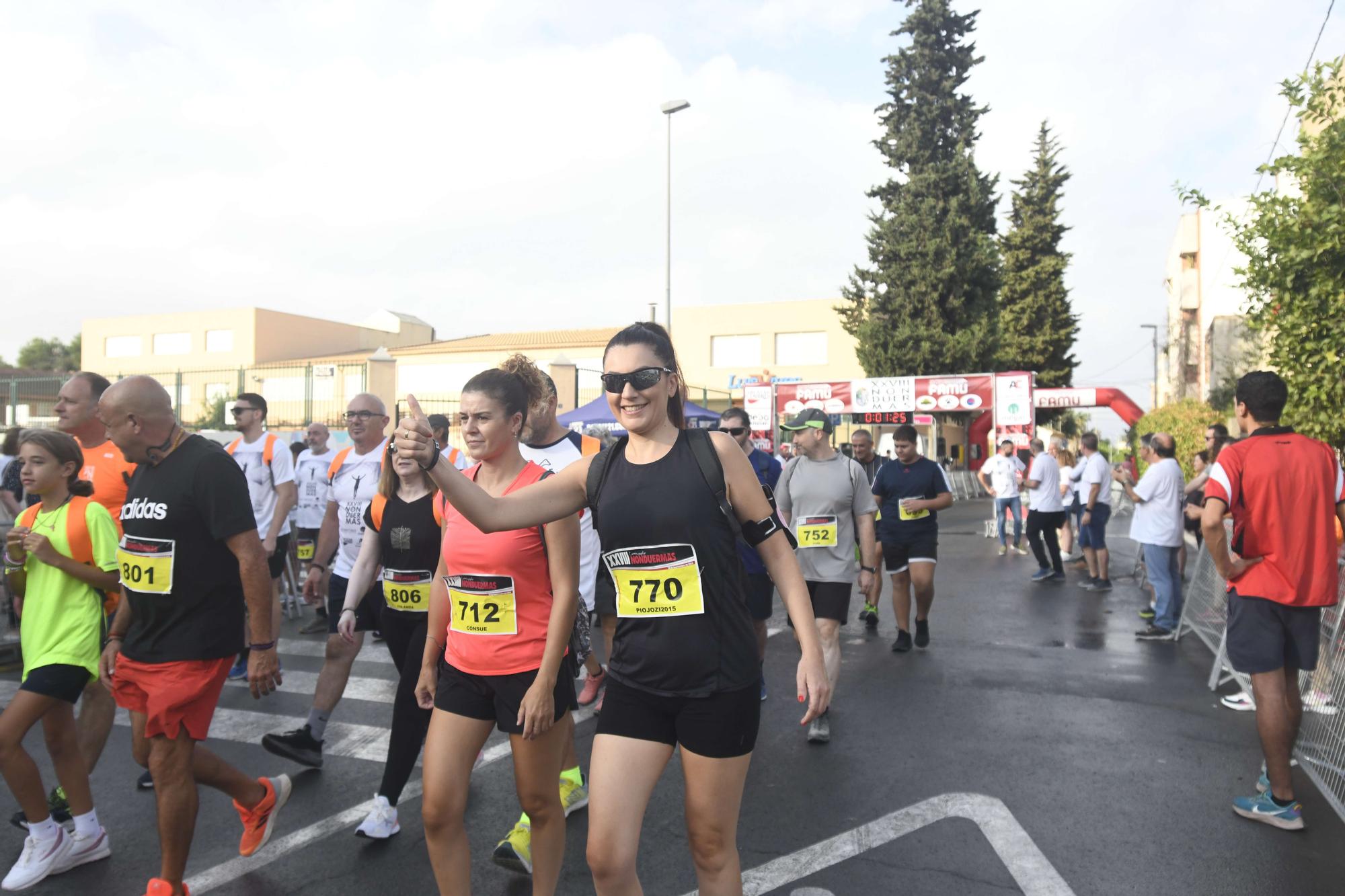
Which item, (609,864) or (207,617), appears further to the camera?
(207,617)

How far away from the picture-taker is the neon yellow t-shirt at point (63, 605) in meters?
3.76

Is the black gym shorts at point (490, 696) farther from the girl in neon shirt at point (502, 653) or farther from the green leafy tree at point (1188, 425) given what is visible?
the green leafy tree at point (1188, 425)

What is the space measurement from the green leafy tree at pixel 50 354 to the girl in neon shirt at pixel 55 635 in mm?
87413

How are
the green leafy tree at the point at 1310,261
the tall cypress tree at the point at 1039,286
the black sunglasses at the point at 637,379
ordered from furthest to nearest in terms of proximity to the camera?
the tall cypress tree at the point at 1039,286 < the green leafy tree at the point at 1310,261 < the black sunglasses at the point at 637,379

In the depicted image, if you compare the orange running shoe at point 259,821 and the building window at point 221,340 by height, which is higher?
the building window at point 221,340

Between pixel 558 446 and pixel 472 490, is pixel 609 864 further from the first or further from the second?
pixel 558 446

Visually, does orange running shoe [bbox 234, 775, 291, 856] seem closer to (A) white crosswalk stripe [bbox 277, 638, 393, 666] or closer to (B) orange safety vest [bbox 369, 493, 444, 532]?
(B) orange safety vest [bbox 369, 493, 444, 532]

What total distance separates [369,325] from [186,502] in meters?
63.1

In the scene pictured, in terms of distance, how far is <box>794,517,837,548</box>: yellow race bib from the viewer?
6.07 meters

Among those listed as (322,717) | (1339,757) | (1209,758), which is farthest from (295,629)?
(1339,757)

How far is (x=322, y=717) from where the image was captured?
4863 millimetres

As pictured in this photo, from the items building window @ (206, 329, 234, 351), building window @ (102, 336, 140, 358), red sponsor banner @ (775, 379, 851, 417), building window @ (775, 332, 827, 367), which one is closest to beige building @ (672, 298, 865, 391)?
building window @ (775, 332, 827, 367)

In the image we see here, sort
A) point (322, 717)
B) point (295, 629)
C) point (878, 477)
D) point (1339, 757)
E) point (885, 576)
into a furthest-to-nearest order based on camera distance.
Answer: point (885, 576), point (295, 629), point (878, 477), point (322, 717), point (1339, 757)

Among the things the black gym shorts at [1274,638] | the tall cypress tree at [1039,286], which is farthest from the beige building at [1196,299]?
the black gym shorts at [1274,638]
